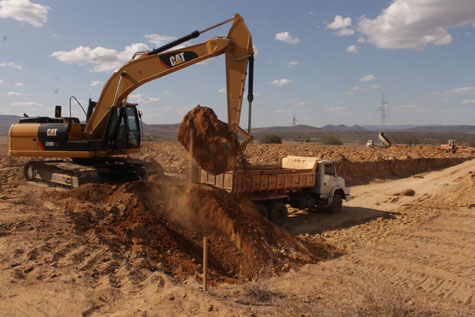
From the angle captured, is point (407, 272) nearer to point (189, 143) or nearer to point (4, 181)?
point (189, 143)

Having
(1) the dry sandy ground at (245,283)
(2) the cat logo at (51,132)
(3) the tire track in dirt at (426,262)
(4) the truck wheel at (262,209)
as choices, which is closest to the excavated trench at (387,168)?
(3) the tire track in dirt at (426,262)

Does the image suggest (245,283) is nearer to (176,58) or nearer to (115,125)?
(176,58)

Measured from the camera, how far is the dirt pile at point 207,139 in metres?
9.22

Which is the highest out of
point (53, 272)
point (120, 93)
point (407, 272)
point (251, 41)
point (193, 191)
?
point (251, 41)

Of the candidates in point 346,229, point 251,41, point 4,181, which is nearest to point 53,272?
point 251,41

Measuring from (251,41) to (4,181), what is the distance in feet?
38.7

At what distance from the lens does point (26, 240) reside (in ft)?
21.3

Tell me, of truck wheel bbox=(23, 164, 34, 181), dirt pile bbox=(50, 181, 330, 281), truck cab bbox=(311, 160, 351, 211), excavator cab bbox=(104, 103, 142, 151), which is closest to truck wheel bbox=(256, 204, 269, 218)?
dirt pile bbox=(50, 181, 330, 281)

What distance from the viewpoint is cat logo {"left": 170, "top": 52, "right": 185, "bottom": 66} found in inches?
383

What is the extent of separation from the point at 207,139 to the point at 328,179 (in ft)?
20.5

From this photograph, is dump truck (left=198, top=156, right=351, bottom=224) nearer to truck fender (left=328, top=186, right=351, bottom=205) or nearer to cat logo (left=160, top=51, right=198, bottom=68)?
truck fender (left=328, top=186, right=351, bottom=205)

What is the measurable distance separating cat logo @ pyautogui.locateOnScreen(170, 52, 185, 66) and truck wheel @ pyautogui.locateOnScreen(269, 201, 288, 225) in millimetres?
5679

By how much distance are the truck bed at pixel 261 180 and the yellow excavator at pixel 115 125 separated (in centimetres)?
144

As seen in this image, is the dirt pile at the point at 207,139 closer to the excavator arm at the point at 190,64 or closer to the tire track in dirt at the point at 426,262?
the excavator arm at the point at 190,64
